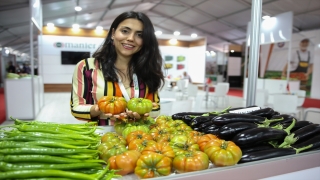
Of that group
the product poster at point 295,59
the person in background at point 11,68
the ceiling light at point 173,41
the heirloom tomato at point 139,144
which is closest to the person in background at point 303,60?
the product poster at point 295,59

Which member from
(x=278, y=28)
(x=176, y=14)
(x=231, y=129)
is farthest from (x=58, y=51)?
(x=231, y=129)

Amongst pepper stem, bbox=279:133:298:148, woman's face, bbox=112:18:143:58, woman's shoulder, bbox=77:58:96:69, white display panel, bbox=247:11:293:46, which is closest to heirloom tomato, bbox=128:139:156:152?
pepper stem, bbox=279:133:298:148

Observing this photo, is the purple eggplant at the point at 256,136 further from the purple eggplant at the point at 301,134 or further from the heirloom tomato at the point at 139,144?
the heirloom tomato at the point at 139,144

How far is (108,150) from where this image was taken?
101 cm

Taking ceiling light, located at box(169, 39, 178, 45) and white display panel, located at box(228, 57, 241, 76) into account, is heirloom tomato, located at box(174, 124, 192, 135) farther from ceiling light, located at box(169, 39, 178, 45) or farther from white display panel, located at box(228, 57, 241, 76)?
white display panel, located at box(228, 57, 241, 76)

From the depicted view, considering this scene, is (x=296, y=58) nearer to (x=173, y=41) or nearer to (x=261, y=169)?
(x=173, y=41)

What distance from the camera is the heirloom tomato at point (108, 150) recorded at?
39.1 inches

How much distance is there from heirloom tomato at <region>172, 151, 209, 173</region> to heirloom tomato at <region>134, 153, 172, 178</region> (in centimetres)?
4

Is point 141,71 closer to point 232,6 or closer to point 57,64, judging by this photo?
point 232,6

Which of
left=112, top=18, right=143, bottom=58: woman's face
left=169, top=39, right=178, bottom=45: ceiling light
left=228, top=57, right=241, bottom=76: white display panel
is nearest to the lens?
left=112, top=18, right=143, bottom=58: woman's face

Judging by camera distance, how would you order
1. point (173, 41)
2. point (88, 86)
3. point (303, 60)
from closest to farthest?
point (88, 86)
point (303, 60)
point (173, 41)

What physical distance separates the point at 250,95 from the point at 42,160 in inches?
63.1

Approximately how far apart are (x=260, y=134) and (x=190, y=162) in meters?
0.44

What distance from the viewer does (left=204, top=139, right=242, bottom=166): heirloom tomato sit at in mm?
968
